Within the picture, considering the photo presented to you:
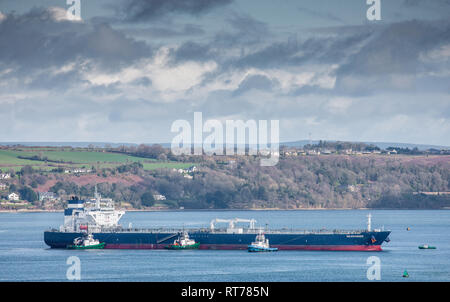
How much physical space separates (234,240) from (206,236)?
115 inches

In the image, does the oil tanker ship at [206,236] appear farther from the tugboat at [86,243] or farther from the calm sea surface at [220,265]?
the calm sea surface at [220,265]

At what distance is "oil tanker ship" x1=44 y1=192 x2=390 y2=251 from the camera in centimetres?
8331

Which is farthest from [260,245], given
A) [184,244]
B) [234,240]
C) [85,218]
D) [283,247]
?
[85,218]

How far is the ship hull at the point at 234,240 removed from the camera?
83.2 m

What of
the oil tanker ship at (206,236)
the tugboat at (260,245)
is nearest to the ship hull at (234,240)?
the oil tanker ship at (206,236)

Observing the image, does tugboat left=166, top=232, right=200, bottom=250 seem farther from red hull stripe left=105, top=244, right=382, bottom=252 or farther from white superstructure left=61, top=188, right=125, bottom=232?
white superstructure left=61, top=188, right=125, bottom=232

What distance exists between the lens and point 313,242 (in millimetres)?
84125

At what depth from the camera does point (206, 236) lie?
86438 mm

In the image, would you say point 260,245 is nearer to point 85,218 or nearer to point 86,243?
point 86,243

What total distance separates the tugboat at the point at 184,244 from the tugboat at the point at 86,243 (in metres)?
7.65

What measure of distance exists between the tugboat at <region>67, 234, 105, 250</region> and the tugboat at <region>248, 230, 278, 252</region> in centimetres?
1656
